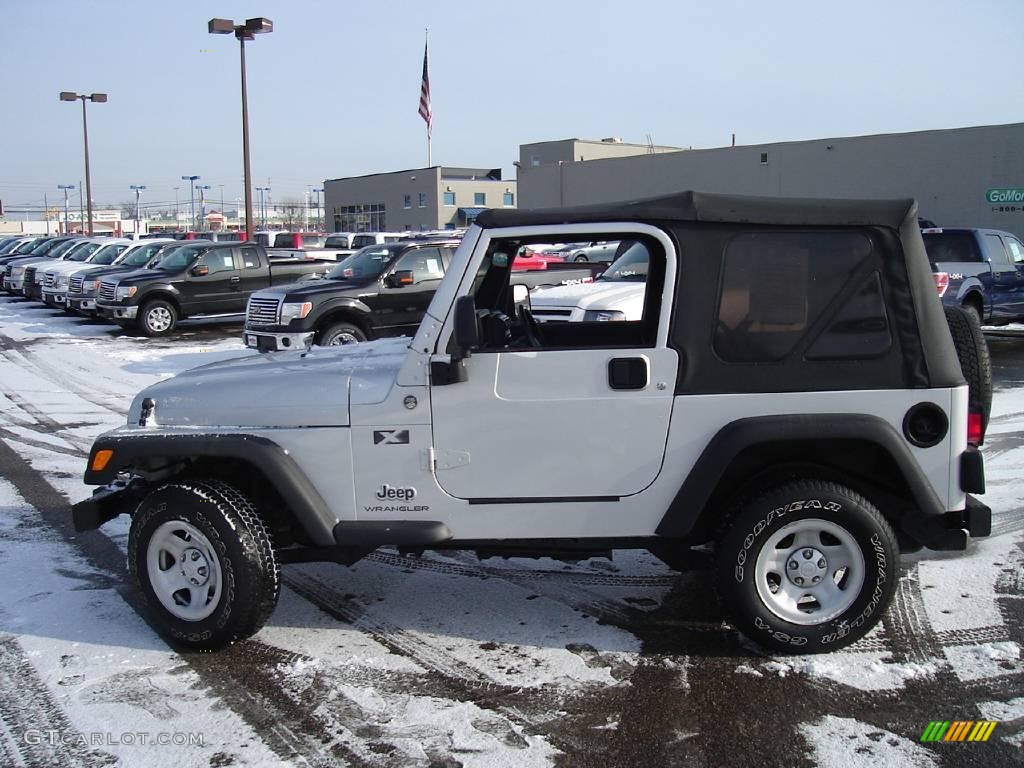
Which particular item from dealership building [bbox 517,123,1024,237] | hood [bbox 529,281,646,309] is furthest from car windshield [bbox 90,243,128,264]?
hood [bbox 529,281,646,309]

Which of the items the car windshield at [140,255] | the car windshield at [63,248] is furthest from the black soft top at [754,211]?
the car windshield at [63,248]

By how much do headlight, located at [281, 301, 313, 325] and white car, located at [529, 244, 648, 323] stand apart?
12.0 ft

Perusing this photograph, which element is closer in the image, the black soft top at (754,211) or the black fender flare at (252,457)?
the black soft top at (754,211)

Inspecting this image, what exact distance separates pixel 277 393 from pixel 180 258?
15.0 m

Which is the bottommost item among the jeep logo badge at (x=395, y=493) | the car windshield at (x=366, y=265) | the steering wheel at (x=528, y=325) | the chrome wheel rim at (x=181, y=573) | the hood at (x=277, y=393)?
the chrome wheel rim at (x=181, y=573)

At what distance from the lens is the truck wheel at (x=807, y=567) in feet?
12.8

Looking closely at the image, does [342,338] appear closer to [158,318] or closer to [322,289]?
[322,289]

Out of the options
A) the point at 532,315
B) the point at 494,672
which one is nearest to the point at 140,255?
the point at 532,315

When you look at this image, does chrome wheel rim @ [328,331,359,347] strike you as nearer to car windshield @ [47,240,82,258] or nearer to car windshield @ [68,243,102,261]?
car windshield @ [68,243,102,261]

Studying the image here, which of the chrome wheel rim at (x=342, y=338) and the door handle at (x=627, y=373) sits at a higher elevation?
the door handle at (x=627, y=373)

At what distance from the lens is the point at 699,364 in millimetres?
3912

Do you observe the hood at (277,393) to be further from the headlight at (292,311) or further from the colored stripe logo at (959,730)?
the headlight at (292,311)

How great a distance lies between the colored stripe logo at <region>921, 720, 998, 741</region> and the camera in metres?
3.40

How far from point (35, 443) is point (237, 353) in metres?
5.85
